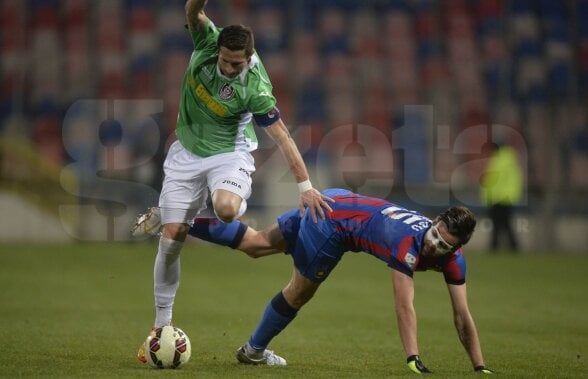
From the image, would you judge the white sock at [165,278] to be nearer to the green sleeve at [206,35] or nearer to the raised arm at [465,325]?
the green sleeve at [206,35]

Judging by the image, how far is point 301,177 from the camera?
6.74 m

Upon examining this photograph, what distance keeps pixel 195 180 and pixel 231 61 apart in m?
1.10

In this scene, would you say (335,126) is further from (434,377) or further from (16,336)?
(434,377)

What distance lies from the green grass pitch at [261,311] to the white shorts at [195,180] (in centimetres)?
113

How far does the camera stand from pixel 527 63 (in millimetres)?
21797

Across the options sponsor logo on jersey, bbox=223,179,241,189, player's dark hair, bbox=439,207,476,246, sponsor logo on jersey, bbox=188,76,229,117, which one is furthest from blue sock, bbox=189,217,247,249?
player's dark hair, bbox=439,207,476,246

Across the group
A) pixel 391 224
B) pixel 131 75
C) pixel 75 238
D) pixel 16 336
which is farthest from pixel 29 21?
pixel 391 224

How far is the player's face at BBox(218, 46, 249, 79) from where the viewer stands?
666 centimetres

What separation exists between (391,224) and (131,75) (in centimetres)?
1551

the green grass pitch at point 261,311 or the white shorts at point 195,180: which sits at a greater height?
the white shorts at point 195,180

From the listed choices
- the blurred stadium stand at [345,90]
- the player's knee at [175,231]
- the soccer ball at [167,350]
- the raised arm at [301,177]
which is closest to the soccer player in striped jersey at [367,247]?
the raised arm at [301,177]

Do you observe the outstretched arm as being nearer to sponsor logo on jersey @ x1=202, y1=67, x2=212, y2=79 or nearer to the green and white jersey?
the green and white jersey

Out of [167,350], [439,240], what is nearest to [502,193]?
[439,240]

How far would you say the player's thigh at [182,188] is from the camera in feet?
23.6
